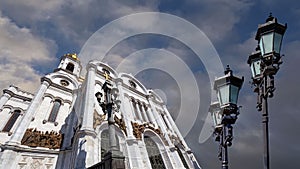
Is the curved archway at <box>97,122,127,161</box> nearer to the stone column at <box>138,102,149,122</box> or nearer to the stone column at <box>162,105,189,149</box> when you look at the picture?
the stone column at <box>138,102,149,122</box>

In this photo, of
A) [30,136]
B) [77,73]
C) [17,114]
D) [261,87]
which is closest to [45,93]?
[17,114]

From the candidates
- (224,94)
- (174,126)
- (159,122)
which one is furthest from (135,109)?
(224,94)

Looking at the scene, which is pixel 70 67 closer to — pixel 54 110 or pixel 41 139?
pixel 54 110

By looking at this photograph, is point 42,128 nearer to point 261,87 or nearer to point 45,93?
point 45,93

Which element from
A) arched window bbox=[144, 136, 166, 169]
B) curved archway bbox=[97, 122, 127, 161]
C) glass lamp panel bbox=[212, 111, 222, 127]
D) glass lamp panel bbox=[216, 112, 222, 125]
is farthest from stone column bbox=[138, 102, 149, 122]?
glass lamp panel bbox=[216, 112, 222, 125]

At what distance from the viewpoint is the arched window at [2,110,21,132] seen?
21.2 metres

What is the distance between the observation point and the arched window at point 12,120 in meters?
21.2

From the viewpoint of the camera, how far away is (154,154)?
63.3 ft

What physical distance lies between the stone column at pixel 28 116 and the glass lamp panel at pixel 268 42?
17.4 m

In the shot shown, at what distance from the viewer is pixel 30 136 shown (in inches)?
667

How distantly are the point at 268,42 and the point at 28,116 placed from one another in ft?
62.6

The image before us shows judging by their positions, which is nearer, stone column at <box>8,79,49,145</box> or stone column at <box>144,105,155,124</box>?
stone column at <box>8,79,49,145</box>

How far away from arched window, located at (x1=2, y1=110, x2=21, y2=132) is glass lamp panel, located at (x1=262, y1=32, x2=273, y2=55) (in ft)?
77.7

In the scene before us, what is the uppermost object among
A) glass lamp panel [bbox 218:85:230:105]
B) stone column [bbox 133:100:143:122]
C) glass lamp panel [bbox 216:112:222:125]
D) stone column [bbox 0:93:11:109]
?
stone column [bbox 133:100:143:122]
